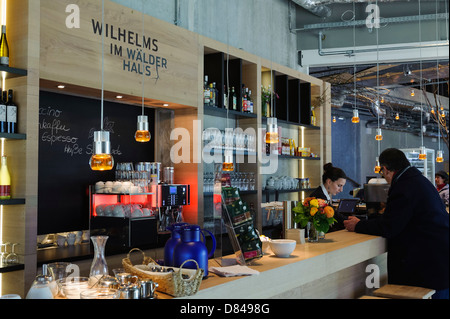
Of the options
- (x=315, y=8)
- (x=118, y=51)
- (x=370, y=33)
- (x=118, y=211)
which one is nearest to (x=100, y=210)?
(x=118, y=211)

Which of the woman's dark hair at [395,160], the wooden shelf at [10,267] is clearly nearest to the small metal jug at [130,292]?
the wooden shelf at [10,267]

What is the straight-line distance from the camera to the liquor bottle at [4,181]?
3.35 metres

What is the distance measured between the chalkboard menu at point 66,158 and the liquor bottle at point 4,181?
2.10 ft

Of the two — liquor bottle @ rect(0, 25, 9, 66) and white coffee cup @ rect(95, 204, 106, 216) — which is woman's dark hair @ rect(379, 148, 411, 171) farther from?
liquor bottle @ rect(0, 25, 9, 66)

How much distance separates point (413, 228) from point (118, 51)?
2.67 m

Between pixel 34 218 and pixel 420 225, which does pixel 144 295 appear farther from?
pixel 420 225

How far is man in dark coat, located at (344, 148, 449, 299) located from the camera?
3.22m

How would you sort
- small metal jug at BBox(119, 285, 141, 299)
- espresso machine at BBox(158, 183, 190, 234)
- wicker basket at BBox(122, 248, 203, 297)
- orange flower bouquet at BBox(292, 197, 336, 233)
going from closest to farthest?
small metal jug at BBox(119, 285, 141, 299), wicker basket at BBox(122, 248, 203, 297), orange flower bouquet at BBox(292, 197, 336, 233), espresso machine at BBox(158, 183, 190, 234)

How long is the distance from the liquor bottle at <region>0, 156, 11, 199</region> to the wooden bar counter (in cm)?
152

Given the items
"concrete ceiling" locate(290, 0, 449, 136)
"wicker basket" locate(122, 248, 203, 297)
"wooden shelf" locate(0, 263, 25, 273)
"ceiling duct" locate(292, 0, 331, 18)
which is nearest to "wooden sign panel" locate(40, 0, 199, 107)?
"wooden shelf" locate(0, 263, 25, 273)

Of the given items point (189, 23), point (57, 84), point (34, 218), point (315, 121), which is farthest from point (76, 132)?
point (315, 121)

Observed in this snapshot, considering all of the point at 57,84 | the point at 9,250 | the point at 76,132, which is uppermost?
the point at 57,84

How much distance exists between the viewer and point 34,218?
11.1ft

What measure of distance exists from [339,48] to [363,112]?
8.32 metres
